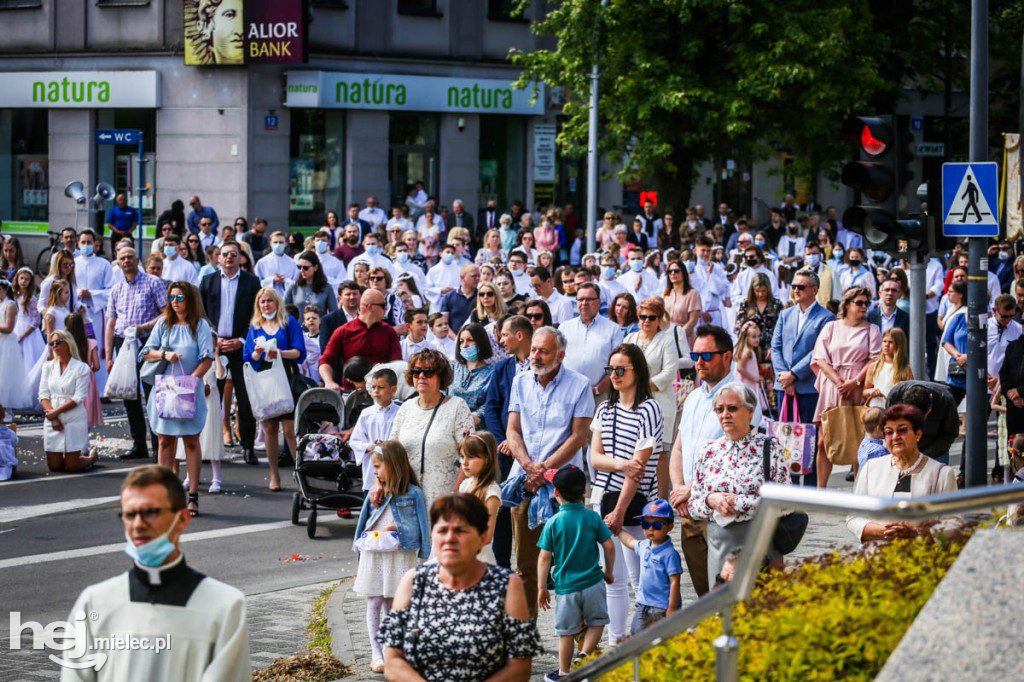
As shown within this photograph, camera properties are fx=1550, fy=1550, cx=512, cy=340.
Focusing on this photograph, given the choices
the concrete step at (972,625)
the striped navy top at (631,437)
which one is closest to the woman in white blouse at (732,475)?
the striped navy top at (631,437)

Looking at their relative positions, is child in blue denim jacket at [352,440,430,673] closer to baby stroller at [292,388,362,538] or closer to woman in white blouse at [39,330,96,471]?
baby stroller at [292,388,362,538]

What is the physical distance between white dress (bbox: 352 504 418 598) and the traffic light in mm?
4633

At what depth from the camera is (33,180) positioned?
37906 mm

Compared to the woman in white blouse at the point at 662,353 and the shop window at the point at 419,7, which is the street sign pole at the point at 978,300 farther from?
the shop window at the point at 419,7

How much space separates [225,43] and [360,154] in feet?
13.1

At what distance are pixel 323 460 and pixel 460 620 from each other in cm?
685

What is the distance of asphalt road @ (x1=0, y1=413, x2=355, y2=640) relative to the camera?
36.0 feet

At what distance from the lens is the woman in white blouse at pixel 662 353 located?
40.4 ft

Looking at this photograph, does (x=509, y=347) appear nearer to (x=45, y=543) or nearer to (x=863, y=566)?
(x=45, y=543)

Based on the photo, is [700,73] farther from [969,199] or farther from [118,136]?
[969,199]

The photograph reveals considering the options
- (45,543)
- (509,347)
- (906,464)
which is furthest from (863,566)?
(45,543)

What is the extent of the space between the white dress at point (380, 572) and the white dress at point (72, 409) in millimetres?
7195

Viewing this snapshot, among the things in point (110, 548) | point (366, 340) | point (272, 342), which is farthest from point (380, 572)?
point (272, 342)

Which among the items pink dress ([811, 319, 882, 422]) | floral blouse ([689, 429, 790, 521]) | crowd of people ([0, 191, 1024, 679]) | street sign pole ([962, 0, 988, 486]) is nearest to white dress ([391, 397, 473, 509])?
crowd of people ([0, 191, 1024, 679])
